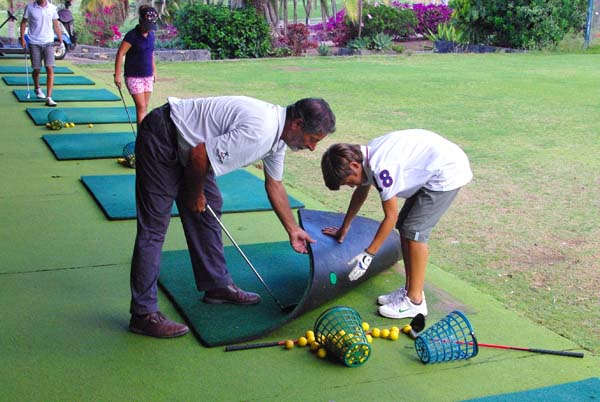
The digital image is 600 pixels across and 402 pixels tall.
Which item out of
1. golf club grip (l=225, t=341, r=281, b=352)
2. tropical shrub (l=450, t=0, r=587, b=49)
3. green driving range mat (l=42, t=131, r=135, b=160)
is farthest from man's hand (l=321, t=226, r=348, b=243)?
tropical shrub (l=450, t=0, r=587, b=49)

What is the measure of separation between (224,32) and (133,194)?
52.4 feet

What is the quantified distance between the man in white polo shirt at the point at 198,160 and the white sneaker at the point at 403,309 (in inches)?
24.5

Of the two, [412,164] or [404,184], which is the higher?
[412,164]

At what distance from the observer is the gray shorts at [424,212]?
4383 millimetres

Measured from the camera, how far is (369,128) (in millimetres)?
10508

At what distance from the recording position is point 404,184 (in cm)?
429

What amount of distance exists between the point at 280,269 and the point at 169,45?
63.2 ft

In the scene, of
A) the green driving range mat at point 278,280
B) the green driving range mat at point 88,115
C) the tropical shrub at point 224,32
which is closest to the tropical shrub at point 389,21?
the tropical shrub at point 224,32

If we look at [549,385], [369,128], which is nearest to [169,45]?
[369,128]

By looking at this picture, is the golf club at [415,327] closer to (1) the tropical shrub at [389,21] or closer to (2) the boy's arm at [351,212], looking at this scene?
(2) the boy's arm at [351,212]

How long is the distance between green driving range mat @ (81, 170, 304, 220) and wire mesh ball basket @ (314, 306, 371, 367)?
2.83 meters

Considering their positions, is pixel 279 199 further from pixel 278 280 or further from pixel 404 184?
pixel 278 280

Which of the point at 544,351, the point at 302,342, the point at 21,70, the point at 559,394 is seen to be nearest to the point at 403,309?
the point at 302,342

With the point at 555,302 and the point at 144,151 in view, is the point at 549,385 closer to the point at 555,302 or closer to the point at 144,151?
the point at 555,302
